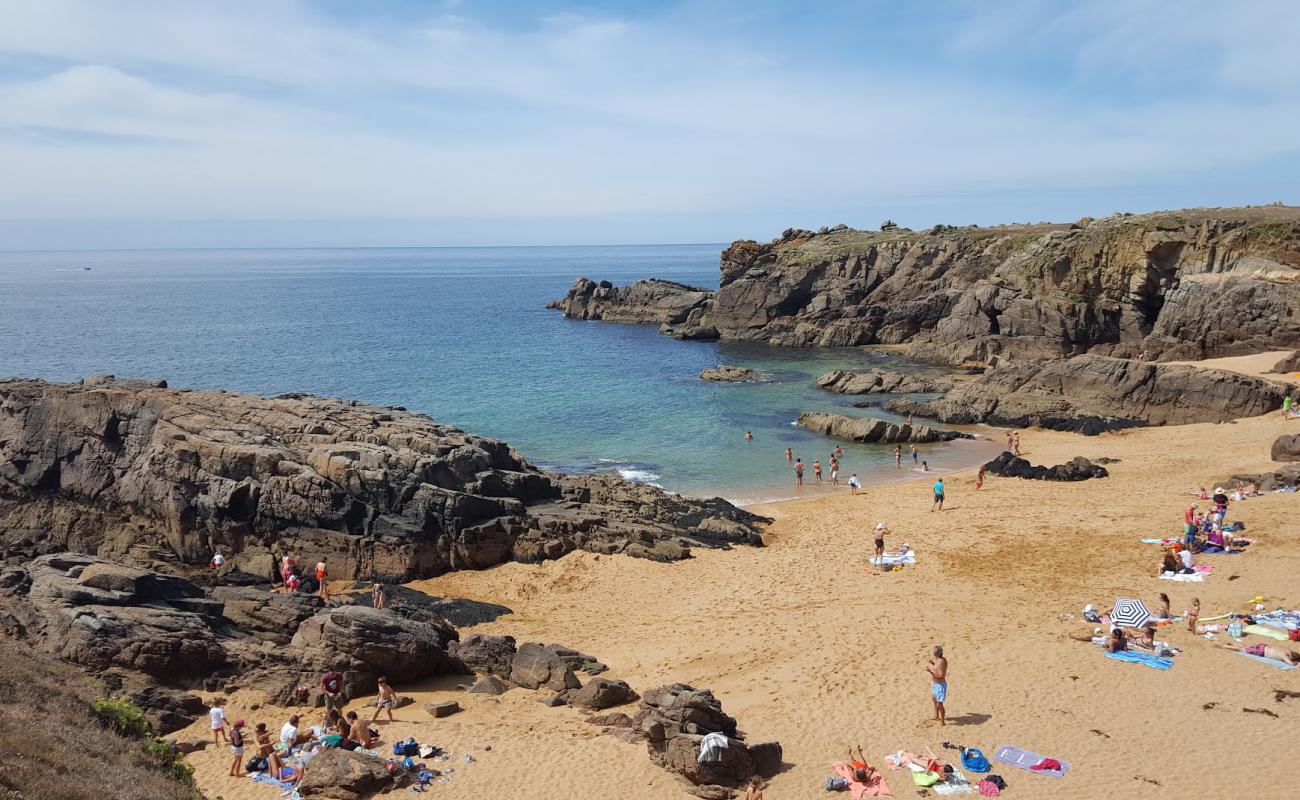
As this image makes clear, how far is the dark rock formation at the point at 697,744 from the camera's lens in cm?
1210

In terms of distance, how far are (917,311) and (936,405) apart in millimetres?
25465

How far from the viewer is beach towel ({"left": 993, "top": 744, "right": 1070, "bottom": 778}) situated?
1206cm

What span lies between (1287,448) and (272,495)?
3212 cm

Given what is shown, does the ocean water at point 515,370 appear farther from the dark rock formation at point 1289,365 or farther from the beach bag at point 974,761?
the beach bag at point 974,761

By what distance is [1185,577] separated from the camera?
763 inches

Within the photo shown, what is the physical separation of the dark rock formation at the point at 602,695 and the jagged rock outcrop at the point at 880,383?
37.3 m

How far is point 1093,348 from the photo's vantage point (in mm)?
53656

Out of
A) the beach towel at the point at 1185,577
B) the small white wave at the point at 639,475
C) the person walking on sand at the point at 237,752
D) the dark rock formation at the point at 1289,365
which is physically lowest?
the small white wave at the point at 639,475

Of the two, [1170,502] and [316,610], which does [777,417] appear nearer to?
[1170,502]

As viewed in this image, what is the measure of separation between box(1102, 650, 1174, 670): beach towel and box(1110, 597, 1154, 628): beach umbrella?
748 mm

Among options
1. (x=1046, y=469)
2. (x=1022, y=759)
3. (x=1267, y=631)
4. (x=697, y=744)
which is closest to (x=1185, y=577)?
(x=1267, y=631)

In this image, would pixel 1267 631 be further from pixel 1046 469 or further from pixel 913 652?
pixel 1046 469

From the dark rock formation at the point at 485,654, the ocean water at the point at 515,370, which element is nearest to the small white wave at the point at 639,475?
the ocean water at the point at 515,370

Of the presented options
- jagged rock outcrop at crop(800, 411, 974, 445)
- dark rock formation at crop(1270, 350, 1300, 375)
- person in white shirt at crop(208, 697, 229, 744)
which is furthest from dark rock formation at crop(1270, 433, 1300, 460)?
person in white shirt at crop(208, 697, 229, 744)
